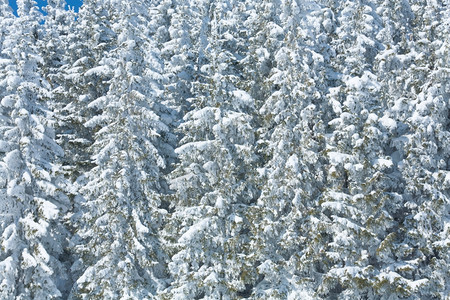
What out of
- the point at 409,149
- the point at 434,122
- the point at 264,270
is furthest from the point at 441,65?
the point at 264,270

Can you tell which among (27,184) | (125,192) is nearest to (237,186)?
(125,192)

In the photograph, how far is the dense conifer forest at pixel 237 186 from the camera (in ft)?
69.1

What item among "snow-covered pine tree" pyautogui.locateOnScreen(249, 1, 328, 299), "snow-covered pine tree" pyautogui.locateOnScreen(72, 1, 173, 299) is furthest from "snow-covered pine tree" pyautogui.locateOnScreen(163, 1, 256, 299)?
"snow-covered pine tree" pyautogui.locateOnScreen(72, 1, 173, 299)

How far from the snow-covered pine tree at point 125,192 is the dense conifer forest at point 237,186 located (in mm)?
81

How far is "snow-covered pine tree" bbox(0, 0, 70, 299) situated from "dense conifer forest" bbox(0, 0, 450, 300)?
63mm

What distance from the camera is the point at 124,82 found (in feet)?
78.8

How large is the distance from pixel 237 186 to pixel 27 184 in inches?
365

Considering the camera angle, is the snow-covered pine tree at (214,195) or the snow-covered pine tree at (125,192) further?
the snow-covered pine tree at (125,192)

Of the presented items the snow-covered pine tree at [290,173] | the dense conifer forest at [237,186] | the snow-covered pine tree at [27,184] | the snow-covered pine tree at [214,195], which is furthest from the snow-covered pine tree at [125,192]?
the snow-covered pine tree at [290,173]

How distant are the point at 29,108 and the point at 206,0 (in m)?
Result: 13.5

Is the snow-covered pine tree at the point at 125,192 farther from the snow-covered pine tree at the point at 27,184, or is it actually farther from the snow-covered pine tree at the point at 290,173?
the snow-covered pine tree at the point at 290,173

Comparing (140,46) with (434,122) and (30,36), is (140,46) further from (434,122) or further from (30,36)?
(434,122)

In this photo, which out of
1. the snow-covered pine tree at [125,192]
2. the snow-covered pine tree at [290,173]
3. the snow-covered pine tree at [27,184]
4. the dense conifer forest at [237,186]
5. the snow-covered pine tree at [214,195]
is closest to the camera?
the snow-covered pine tree at [27,184]

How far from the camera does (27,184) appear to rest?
68.5 ft
